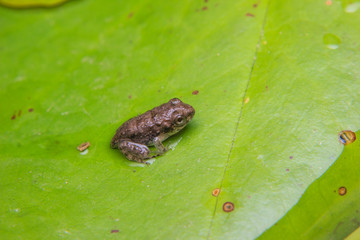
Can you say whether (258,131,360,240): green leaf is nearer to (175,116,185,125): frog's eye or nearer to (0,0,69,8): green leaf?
(175,116,185,125): frog's eye

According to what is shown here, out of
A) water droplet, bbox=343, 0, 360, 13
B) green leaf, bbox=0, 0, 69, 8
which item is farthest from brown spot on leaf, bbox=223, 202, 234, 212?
green leaf, bbox=0, 0, 69, 8

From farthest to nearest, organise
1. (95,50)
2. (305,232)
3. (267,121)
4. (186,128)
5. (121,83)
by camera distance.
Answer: (95,50), (121,83), (186,128), (267,121), (305,232)

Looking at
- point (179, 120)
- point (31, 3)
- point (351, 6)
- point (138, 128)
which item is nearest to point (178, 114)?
point (179, 120)

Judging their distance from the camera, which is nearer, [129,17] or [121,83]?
[121,83]

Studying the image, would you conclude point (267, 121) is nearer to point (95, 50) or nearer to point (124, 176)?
point (124, 176)

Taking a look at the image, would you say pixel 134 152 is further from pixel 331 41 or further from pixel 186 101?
pixel 331 41

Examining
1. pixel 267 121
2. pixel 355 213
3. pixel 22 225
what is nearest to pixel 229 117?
pixel 267 121
